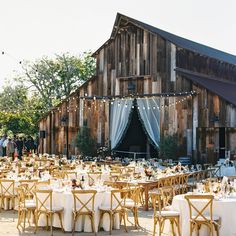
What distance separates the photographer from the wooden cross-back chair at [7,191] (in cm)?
1423

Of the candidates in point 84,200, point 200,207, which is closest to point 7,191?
point 84,200

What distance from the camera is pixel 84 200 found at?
36.9 feet

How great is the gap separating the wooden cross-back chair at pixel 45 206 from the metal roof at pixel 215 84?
1356 cm

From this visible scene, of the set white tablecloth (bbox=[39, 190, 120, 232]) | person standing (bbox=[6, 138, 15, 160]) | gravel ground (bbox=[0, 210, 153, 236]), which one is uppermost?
person standing (bbox=[6, 138, 15, 160])

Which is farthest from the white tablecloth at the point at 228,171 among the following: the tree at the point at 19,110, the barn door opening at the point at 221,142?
the tree at the point at 19,110

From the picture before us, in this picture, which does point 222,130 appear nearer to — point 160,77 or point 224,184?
point 160,77

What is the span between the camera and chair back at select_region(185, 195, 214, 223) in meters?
9.92

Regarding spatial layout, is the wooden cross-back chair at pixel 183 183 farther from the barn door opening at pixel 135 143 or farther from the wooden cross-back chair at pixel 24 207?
the barn door opening at pixel 135 143

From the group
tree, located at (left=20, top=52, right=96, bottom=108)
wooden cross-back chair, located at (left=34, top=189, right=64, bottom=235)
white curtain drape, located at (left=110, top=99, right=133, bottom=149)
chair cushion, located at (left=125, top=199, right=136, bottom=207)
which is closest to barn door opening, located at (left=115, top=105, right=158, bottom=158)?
white curtain drape, located at (left=110, top=99, right=133, bottom=149)

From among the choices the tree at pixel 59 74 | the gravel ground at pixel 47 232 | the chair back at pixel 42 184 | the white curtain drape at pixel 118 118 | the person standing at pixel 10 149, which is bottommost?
the gravel ground at pixel 47 232

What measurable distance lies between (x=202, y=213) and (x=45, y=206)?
331 cm

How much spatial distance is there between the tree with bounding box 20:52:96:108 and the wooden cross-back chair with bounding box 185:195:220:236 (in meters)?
44.3

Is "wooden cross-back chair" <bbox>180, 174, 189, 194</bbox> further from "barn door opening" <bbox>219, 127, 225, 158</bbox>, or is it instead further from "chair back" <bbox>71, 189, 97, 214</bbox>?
"barn door opening" <bbox>219, 127, 225, 158</bbox>

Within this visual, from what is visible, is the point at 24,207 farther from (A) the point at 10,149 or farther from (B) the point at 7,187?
(A) the point at 10,149
